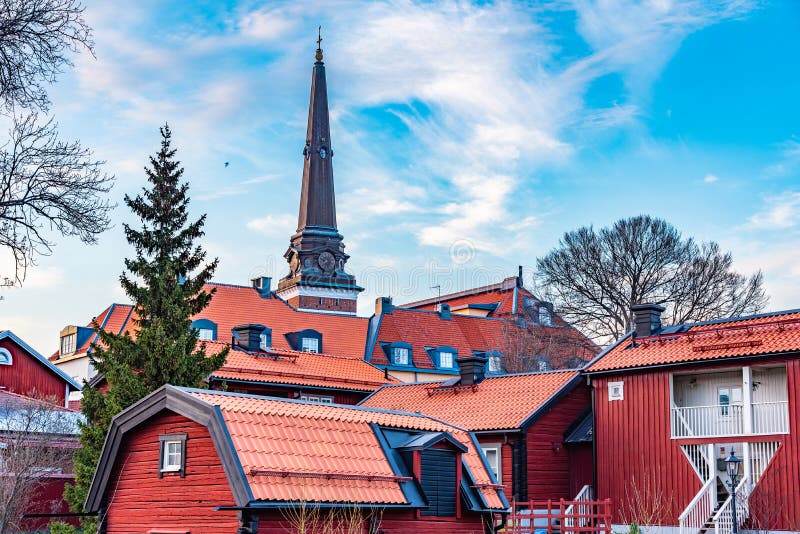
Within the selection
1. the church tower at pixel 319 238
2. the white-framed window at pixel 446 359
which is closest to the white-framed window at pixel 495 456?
the white-framed window at pixel 446 359

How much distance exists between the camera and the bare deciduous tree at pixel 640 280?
52.2m

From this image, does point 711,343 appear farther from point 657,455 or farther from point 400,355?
point 400,355

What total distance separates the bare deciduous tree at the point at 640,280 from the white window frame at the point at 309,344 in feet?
62.7

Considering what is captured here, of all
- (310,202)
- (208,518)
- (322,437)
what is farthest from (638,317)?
(310,202)

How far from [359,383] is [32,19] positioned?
112 ft

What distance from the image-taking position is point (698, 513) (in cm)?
3198

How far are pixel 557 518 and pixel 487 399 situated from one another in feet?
27.6

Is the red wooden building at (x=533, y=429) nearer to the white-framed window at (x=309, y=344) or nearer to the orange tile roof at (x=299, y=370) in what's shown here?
the orange tile roof at (x=299, y=370)

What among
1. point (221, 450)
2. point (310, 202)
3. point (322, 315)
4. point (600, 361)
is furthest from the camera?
point (310, 202)

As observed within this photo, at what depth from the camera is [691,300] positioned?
52.2 meters

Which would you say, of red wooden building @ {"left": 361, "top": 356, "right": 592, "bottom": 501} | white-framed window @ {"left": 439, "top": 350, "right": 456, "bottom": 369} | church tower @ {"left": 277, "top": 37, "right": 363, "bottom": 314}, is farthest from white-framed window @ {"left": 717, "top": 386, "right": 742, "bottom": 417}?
church tower @ {"left": 277, "top": 37, "right": 363, "bottom": 314}

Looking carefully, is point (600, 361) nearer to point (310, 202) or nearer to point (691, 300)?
point (691, 300)

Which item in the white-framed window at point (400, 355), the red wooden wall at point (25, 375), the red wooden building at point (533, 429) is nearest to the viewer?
the red wooden building at point (533, 429)

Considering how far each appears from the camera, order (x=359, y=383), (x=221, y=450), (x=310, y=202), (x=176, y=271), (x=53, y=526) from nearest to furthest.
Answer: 1. (x=221, y=450)
2. (x=53, y=526)
3. (x=176, y=271)
4. (x=359, y=383)
5. (x=310, y=202)
